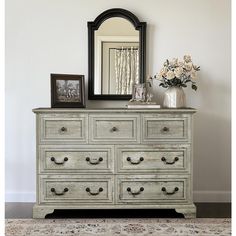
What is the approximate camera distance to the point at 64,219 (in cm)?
316

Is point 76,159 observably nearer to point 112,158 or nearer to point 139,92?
point 112,158

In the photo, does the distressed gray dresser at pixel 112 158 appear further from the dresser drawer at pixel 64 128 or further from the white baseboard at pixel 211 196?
the white baseboard at pixel 211 196

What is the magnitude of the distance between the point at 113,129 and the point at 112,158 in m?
0.25

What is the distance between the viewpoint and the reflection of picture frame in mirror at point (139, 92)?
348 centimetres

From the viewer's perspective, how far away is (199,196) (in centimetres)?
375

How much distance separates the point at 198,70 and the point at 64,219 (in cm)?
193

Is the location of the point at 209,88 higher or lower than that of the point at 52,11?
lower

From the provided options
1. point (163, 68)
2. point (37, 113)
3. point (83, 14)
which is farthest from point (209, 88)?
point (37, 113)

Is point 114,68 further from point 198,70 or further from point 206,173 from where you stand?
point 206,173

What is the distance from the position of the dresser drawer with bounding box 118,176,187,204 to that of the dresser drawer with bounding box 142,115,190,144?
1.16 ft

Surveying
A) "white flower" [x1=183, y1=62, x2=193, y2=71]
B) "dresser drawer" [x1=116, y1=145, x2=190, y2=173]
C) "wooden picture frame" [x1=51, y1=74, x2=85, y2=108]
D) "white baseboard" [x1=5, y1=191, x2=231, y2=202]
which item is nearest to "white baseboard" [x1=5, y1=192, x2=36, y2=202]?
"white baseboard" [x1=5, y1=191, x2=231, y2=202]

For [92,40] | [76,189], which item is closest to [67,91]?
[92,40]

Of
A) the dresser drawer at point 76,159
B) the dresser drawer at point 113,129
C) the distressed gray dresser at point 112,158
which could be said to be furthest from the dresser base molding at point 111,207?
the dresser drawer at point 113,129

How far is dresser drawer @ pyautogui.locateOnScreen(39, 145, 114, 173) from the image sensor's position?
3.16 meters
